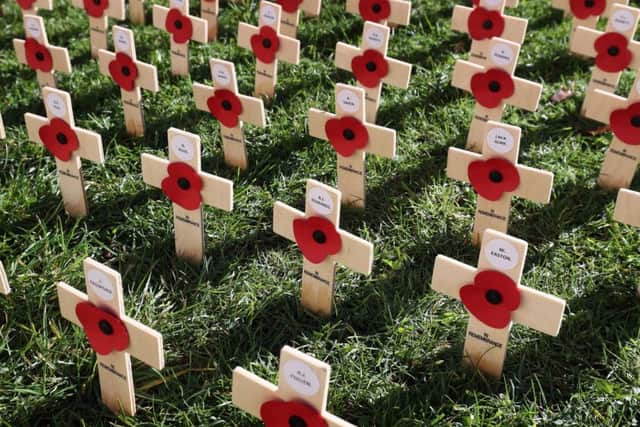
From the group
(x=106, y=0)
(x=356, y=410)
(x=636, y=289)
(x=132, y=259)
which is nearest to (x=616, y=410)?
(x=636, y=289)

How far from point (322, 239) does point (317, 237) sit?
0.02 m

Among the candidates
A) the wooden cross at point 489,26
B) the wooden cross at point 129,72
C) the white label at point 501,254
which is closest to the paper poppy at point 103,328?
the white label at point 501,254

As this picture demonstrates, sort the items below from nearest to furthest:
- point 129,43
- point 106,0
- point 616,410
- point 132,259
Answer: point 616,410, point 132,259, point 129,43, point 106,0

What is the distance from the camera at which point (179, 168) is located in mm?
2707

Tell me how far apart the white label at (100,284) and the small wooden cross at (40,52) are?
6.34ft

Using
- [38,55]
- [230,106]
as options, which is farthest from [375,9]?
[38,55]

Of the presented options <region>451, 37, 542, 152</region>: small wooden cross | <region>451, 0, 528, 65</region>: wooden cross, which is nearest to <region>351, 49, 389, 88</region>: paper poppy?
<region>451, 37, 542, 152</region>: small wooden cross

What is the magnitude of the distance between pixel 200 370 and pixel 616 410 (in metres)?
1.32

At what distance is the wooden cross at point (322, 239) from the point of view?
240cm

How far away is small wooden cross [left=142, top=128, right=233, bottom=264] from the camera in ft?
8.77

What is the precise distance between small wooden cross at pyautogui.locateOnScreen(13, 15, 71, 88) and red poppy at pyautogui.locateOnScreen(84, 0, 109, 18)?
0.48m

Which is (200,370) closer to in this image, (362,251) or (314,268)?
(314,268)

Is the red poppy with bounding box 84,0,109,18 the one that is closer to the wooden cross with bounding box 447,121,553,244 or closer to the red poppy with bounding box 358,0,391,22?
the red poppy with bounding box 358,0,391,22

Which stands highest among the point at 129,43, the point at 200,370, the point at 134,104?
the point at 129,43
